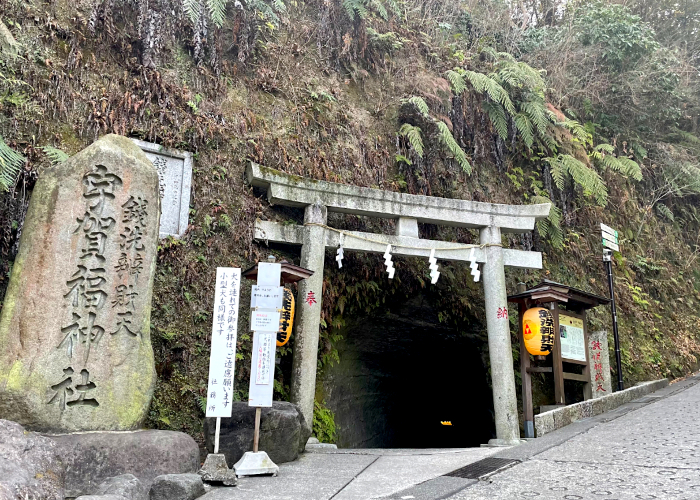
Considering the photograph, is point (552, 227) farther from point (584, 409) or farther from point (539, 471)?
point (539, 471)

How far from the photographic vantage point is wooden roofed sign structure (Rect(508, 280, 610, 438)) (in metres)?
8.82

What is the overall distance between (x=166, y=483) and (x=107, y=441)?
0.70 metres

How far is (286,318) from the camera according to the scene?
282 inches

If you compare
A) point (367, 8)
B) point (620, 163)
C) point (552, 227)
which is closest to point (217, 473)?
point (552, 227)

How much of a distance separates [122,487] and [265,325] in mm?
2277

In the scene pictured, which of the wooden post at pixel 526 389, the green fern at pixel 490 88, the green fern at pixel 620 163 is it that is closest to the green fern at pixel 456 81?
the green fern at pixel 490 88

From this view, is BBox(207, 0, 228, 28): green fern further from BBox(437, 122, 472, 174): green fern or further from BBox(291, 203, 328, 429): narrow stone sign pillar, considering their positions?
BBox(437, 122, 472, 174): green fern

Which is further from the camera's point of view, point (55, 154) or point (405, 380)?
point (405, 380)

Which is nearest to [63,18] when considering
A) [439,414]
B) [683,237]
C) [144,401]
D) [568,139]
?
[144,401]

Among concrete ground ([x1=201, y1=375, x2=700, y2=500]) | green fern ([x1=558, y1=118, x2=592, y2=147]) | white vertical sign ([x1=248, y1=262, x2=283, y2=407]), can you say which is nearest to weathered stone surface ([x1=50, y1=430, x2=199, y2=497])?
concrete ground ([x1=201, y1=375, x2=700, y2=500])

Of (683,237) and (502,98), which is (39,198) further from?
(683,237)

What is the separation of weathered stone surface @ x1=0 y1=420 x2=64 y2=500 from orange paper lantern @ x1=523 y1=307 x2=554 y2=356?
7.10 metres

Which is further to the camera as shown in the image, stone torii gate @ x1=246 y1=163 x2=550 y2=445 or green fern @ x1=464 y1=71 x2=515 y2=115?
green fern @ x1=464 y1=71 x2=515 y2=115

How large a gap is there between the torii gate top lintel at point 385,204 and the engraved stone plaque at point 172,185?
995mm
